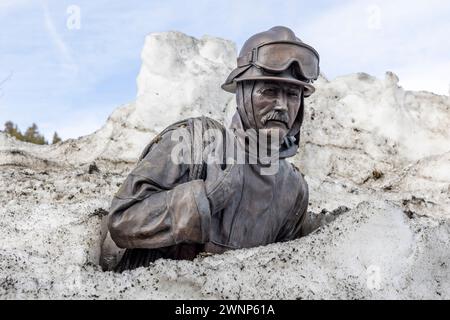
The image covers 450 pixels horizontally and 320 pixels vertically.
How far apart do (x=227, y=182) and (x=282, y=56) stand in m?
0.70

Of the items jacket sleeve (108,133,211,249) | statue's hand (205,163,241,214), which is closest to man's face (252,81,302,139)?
statue's hand (205,163,241,214)

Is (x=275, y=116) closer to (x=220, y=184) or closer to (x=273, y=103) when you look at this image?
(x=273, y=103)

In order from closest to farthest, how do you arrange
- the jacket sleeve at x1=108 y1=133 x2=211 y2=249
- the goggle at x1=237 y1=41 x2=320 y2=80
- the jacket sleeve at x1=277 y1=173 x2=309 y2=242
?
the jacket sleeve at x1=108 y1=133 x2=211 y2=249
the goggle at x1=237 y1=41 x2=320 y2=80
the jacket sleeve at x1=277 y1=173 x2=309 y2=242

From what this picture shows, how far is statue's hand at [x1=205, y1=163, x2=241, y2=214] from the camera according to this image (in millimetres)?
3730

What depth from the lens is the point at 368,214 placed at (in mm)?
3596

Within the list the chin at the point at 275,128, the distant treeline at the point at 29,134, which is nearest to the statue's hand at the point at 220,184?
the chin at the point at 275,128

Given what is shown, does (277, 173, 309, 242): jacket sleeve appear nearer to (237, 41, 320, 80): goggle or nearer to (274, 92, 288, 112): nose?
(274, 92, 288, 112): nose

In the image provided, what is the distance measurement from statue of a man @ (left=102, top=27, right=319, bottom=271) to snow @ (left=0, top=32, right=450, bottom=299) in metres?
0.28

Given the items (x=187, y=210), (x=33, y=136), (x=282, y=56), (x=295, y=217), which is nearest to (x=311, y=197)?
(x=295, y=217)

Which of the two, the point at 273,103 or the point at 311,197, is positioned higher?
the point at 273,103

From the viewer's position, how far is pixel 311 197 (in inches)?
226
